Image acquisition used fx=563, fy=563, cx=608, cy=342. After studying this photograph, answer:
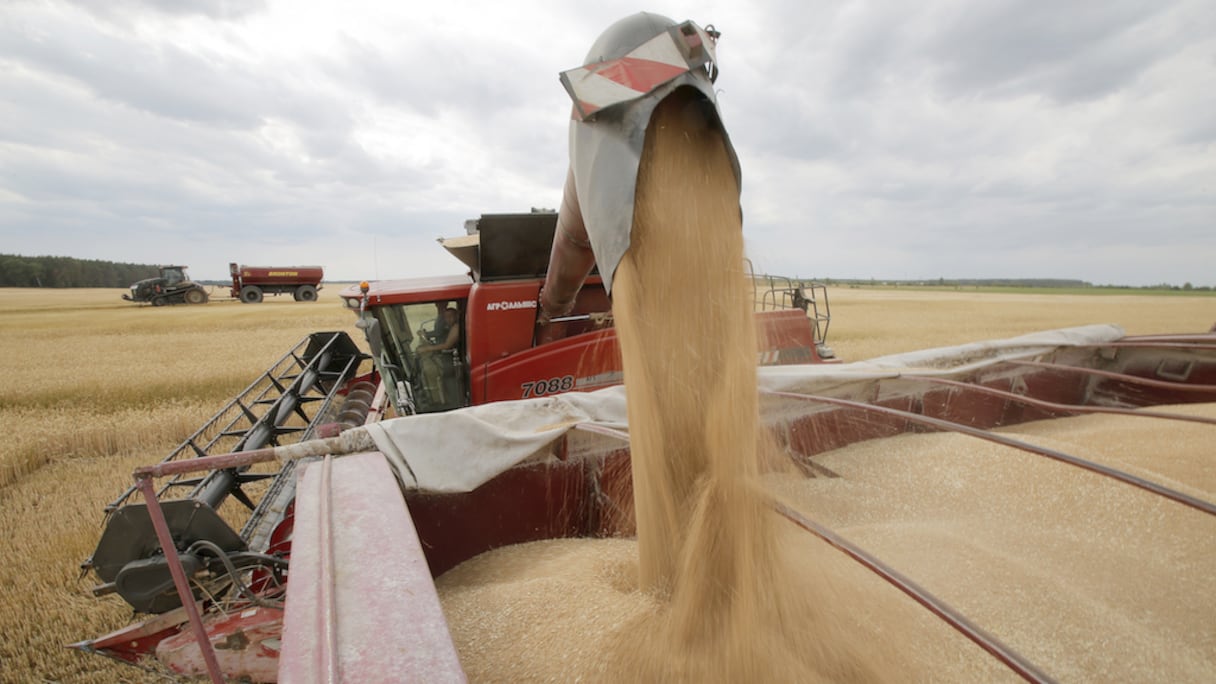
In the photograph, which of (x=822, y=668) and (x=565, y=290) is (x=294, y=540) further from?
(x=565, y=290)

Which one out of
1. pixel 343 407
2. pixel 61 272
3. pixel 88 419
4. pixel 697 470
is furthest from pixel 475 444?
pixel 61 272

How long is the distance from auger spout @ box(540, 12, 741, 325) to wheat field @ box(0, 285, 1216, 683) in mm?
2312

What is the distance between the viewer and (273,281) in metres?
27.3

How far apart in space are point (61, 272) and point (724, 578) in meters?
64.6

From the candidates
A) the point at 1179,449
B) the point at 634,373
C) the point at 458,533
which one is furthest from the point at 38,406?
the point at 1179,449

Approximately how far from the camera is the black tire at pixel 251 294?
26719mm

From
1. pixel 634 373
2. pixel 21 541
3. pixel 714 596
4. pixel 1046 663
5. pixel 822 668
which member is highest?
pixel 634 373

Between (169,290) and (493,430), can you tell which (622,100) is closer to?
(493,430)

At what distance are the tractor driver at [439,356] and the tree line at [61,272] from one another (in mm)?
46850

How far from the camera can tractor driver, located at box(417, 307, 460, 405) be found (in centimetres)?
359

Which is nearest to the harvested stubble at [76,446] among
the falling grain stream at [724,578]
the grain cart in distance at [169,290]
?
the falling grain stream at [724,578]

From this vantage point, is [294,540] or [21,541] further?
[21,541]

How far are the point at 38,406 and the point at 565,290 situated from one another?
270 inches

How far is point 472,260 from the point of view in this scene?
360 cm
